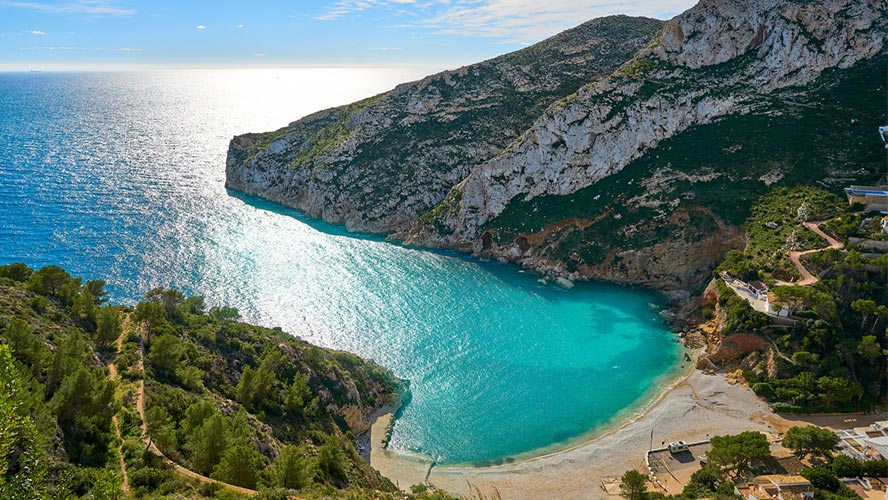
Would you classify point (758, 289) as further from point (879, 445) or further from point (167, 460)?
point (167, 460)

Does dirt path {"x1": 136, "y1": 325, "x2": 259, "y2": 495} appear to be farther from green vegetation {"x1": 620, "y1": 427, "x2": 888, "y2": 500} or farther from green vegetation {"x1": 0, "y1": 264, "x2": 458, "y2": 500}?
green vegetation {"x1": 620, "y1": 427, "x2": 888, "y2": 500}

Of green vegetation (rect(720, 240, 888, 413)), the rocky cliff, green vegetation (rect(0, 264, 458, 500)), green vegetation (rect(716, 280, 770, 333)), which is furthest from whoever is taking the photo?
the rocky cliff

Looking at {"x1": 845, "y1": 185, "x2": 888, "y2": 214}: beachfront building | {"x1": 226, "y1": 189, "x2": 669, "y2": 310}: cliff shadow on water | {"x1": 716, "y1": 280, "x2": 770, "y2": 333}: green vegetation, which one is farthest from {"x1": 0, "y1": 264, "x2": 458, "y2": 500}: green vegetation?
{"x1": 845, "y1": 185, "x2": 888, "y2": 214}: beachfront building

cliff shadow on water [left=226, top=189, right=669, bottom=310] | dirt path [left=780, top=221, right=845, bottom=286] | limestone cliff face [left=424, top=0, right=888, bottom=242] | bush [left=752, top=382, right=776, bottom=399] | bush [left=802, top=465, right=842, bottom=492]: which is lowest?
bush [left=752, top=382, right=776, bottom=399]

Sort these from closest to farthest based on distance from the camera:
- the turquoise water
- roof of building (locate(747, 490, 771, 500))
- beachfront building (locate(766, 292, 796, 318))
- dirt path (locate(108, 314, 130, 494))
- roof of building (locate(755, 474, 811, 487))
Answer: dirt path (locate(108, 314, 130, 494)) → roof of building (locate(747, 490, 771, 500)) → roof of building (locate(755, 474, 811, 487)) → the turquoise water → beachfront building (locate(766, 292, 796, 318))

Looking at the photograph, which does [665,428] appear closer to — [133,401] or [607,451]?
[607,451]

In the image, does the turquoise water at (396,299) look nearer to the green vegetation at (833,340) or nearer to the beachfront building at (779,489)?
the green vegetation at (833,340)
